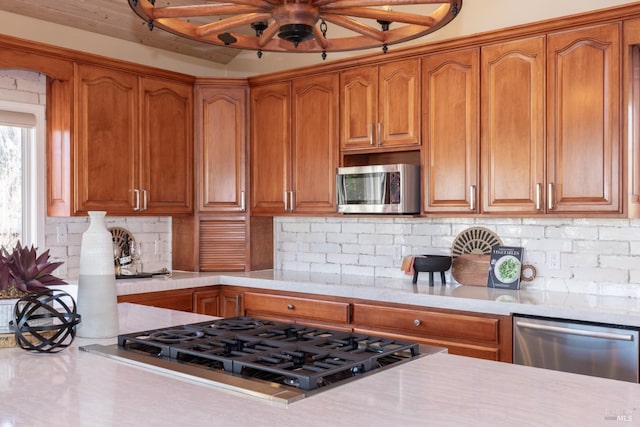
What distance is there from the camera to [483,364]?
5.50 ft

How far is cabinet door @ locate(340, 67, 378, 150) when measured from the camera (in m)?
4.03

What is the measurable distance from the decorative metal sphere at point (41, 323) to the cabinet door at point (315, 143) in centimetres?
255

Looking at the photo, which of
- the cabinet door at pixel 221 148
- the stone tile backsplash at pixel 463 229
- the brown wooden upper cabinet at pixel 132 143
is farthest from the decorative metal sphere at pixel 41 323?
the cabinet door at pixel 221 148

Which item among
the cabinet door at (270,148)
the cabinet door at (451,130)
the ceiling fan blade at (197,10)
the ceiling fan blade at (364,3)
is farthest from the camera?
the cabinet door at (270,148)

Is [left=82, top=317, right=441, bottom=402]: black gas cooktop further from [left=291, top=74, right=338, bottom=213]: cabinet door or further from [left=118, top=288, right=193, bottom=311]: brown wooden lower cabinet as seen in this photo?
[left=291, top=74, right=338, bottom=213]: cabinet door

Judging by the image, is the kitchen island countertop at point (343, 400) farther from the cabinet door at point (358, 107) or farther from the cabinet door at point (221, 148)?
the cabinet door at point (221, 148)

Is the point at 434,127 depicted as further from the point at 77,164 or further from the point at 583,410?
the point at 583,410

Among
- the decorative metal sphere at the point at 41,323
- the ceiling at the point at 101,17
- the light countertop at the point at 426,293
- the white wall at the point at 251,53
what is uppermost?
the ceiling at the point at 101,17

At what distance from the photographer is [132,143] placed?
4273 millimetres

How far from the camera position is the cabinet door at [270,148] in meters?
4.47

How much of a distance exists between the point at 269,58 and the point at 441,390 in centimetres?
404

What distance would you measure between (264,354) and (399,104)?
2.61 meters

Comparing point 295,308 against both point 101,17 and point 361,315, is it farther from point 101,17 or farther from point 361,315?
point 101,17

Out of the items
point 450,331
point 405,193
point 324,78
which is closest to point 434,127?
point 405,193
